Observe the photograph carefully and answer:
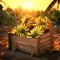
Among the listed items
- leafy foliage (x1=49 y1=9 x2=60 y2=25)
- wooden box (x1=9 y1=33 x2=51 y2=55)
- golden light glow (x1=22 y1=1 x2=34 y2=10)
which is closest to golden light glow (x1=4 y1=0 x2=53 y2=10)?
golden light glow (x1=22 y1=1 x2=34 y2=10)

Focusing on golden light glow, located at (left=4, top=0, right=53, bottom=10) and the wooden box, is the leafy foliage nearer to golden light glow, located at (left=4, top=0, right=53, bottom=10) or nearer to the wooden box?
golden light glow, located at (left=4, top=0, right=53, bottom=10)

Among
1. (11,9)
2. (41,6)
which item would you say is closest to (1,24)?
(11,9)

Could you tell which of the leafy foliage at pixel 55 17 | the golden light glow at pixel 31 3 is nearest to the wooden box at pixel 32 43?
the leafy foliage at pixel 55 17

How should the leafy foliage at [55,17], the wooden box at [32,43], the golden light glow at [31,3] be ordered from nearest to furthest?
the wooden box at [32,43], the leafy foliage at [55,17], the golden light glow at [31,3]

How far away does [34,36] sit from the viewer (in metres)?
7.96

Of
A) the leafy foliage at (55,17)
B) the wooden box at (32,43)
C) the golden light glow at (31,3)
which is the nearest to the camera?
the wooden box at (32,43)

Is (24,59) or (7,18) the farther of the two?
(7,18)

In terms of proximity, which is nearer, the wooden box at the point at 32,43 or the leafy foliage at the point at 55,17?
the wooden box at the point at 32,43

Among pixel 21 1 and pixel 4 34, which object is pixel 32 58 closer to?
Result: pixel 4 34

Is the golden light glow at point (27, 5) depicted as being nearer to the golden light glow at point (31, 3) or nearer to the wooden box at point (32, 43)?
the golden light glow at point (31, 3)

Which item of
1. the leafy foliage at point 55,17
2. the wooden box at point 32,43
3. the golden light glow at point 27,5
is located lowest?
the wooden box at point 32,43

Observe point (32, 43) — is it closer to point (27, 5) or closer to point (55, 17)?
point (55, 17)

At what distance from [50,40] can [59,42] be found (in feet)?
2.90

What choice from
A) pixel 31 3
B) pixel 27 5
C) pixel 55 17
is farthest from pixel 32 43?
pixel 27 5
